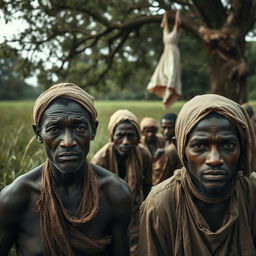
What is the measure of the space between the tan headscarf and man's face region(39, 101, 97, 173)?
59 millimetres

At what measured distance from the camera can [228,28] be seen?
30.1 ft

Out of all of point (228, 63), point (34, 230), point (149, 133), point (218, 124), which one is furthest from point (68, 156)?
point (228, 63)

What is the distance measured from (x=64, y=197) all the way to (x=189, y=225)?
0.78 m

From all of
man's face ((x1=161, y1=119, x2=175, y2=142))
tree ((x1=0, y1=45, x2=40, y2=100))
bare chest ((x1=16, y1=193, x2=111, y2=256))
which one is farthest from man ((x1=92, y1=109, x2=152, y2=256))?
tree ((x1=0, y1=45, x2=40, y2=100))

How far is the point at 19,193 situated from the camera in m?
2.43

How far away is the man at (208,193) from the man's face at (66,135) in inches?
21.5

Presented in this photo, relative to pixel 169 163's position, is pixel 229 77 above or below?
above

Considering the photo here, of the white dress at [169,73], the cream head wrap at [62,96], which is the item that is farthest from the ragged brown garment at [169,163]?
the cream head wrap at [62,96]

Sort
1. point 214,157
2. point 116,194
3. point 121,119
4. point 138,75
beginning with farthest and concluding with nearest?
point 138,75 < point 121,119 < point 116,194 < point 214,157

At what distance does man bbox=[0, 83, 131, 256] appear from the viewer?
2.34 metres

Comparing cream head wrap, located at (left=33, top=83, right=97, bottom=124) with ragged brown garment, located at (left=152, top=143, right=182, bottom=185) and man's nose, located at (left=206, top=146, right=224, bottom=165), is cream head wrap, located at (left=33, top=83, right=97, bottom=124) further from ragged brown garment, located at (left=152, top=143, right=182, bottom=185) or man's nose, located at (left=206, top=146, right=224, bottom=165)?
ragged brown garment, located at (left=152, top=143, right=182, bottom=185)

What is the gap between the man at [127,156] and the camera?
4.66 meters

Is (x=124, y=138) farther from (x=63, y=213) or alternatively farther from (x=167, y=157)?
(x=63, y=213)

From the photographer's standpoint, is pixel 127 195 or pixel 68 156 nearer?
pixel 68 156
